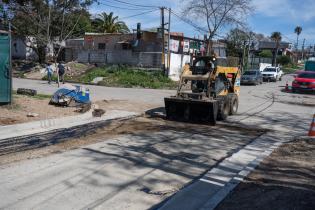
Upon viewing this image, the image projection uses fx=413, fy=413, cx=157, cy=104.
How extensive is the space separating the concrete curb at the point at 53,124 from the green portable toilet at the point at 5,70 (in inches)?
88.0

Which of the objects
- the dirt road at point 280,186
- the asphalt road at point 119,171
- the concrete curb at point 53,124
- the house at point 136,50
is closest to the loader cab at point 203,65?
the concrete curb at point 53,124

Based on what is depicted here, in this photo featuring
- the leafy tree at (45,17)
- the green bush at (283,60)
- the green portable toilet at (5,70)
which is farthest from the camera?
the green bush at (283,60)

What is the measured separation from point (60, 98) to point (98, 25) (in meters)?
49.4

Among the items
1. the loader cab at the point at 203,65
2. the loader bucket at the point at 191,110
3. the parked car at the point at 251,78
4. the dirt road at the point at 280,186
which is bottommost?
the dirt road at the point at 280,186

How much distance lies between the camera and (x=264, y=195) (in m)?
6.18

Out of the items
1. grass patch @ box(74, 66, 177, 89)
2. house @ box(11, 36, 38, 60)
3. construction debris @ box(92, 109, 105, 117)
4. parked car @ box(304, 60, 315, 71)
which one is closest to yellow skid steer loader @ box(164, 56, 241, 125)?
construction debris @ box(92, 109, 105, 117)

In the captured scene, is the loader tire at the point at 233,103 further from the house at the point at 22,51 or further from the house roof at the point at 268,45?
the house roof at the point at 268,45

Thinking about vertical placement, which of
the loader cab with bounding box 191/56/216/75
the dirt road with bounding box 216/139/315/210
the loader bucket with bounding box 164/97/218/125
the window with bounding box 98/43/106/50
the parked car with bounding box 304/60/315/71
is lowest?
the dirt road with bounding box 216/139/315/210

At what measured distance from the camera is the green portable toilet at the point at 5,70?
13570 mm

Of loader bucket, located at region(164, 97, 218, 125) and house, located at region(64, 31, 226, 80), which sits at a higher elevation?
house, located at region(64, 31, 226, 80)

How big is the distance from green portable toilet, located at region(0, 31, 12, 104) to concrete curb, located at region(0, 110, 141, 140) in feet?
7.34

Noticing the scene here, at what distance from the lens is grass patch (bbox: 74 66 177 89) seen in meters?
31.2

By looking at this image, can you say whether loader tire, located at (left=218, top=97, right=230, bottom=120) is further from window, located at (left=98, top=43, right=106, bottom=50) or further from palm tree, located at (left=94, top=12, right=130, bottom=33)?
palm tree, located at (left=94, top=12, right=130, bottom=33)

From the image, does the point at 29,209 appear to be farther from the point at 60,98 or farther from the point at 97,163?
the point at 60,98
